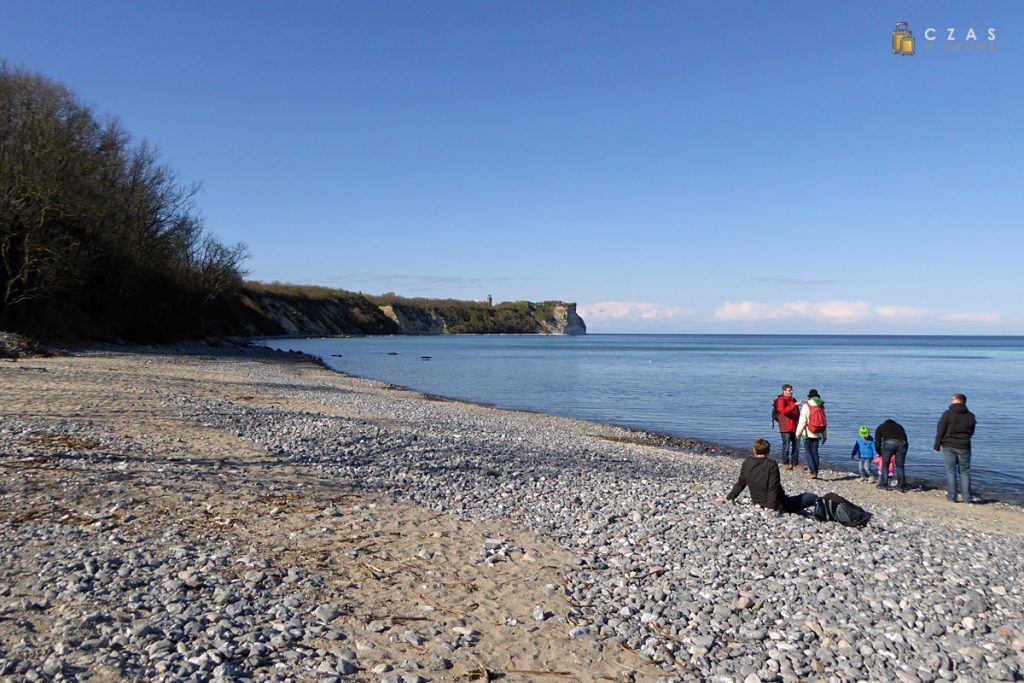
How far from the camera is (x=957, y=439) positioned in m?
13.7

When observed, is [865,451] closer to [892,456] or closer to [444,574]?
[892,456]

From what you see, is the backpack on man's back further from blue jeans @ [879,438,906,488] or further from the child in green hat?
blue jeans @ [879,438,906,488]

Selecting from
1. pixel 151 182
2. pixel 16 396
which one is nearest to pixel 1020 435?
pixel 16 396

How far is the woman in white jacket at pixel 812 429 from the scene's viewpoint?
1605cm

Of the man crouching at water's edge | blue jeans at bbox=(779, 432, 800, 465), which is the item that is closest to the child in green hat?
blue jeans at bbox=(779, 432, 800, 465)

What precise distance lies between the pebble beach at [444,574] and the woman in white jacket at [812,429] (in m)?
2.93

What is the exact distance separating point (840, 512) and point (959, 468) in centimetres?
654

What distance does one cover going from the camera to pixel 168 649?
5.13 m

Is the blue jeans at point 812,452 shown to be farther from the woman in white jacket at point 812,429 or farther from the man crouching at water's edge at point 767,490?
the man crouching at water's edge at point 767,490

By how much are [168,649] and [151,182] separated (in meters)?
52.5

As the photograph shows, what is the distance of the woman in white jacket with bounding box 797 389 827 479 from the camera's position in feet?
52.6

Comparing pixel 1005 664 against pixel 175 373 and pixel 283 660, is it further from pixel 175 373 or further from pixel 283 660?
pixel 175 373

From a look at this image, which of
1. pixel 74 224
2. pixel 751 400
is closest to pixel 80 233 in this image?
pixel 74 224

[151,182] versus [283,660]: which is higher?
[151,182]
